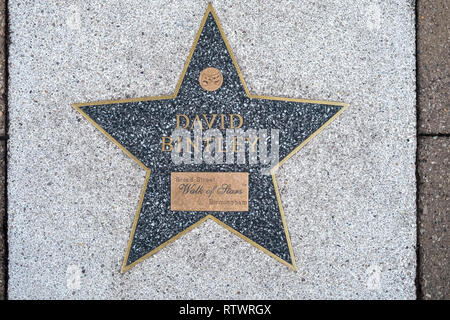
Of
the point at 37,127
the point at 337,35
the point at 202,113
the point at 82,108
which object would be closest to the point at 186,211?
the point at 202,113

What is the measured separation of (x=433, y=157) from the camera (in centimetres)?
176

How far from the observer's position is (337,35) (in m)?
1.76

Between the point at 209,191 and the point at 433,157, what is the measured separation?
1242 mm

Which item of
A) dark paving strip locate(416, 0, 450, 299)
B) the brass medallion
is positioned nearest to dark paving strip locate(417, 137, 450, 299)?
dark paving strip locate(416, 0, 450, 299)

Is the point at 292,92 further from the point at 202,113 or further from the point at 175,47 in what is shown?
the point at 175,47

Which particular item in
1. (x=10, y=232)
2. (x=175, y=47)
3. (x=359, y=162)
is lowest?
(x=10, y=232)

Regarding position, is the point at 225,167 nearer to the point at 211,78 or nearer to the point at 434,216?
the point at 211,78

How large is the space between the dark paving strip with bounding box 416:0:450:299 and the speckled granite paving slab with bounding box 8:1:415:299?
0.07m

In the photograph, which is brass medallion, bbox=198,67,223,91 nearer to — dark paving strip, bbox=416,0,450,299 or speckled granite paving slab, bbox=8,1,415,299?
speckled granite paving slab, bbox=8,1,415,299

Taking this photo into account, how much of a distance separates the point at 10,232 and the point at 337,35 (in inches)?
83.1

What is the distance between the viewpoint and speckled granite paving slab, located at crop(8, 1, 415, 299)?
174 centimetres

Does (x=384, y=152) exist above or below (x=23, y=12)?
below

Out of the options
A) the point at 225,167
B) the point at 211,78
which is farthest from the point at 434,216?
the point at 211,78

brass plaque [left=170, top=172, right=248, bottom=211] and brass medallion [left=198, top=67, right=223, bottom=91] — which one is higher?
brass medallion [left=198, top=67, right=223, bottom=91]
